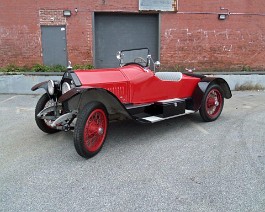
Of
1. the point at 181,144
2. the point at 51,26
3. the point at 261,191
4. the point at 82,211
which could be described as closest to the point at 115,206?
the point at 82,211

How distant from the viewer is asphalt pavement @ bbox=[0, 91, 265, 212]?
268 cm

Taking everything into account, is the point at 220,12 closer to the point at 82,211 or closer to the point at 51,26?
the point at 51,26

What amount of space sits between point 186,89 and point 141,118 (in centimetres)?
144

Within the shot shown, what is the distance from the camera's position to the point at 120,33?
1113 cm

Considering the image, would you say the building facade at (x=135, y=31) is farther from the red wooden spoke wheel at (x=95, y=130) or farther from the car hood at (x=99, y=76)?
the red wooden spoke wheel at (x=95, y=130)

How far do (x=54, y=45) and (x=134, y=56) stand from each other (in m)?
6.52

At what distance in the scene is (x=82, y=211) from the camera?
2535 mm

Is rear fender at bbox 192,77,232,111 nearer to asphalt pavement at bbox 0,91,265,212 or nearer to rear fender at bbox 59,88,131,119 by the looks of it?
asphalt pavement at bbox 0,91,265,212

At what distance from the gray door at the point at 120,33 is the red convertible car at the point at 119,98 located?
6.18 meters

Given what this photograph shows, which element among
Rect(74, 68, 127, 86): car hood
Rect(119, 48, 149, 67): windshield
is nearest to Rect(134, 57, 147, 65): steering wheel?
Rect(119, 48, 149, 67): windshield

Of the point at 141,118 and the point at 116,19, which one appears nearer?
the point at 141,118

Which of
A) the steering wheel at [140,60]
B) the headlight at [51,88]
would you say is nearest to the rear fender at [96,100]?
the headlight at [51,88]

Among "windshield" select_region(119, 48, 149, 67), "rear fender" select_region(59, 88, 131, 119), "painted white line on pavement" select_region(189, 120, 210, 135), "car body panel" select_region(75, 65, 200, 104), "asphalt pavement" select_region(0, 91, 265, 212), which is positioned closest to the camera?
"asphalt pavement" select_region(0, 91, 265, 212)

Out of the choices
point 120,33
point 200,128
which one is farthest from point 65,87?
point 120,33
